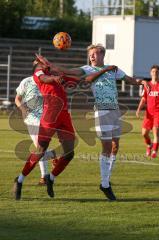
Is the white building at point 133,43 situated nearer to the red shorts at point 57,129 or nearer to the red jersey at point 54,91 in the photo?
the red jersey at point 54,91

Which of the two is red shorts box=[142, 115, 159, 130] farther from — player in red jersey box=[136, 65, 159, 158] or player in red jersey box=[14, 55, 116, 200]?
player in red jersey box=[14, 55, 116, 200]

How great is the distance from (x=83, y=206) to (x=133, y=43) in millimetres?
34863

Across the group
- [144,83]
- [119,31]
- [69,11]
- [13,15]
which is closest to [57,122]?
[144,83]

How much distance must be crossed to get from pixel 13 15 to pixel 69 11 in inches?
412

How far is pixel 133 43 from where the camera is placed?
47.0m

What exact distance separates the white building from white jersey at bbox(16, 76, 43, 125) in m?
30.9

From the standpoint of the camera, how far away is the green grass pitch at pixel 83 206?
34.6ft

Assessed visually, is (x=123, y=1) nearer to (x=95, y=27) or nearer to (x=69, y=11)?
(x=95, y=27)

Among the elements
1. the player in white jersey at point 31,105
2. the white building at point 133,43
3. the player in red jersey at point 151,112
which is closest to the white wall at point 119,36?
the white building at point 133,43

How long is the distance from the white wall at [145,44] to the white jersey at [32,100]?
103ft

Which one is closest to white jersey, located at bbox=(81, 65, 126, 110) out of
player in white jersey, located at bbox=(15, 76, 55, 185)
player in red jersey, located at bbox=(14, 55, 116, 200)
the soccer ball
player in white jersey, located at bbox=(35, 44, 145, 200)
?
player in white jersey, located at bbox=(35, 44, 145, 200)

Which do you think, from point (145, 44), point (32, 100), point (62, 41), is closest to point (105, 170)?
point (62, 41)

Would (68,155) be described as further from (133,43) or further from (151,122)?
(133,43)

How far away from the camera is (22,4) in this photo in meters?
53.3
